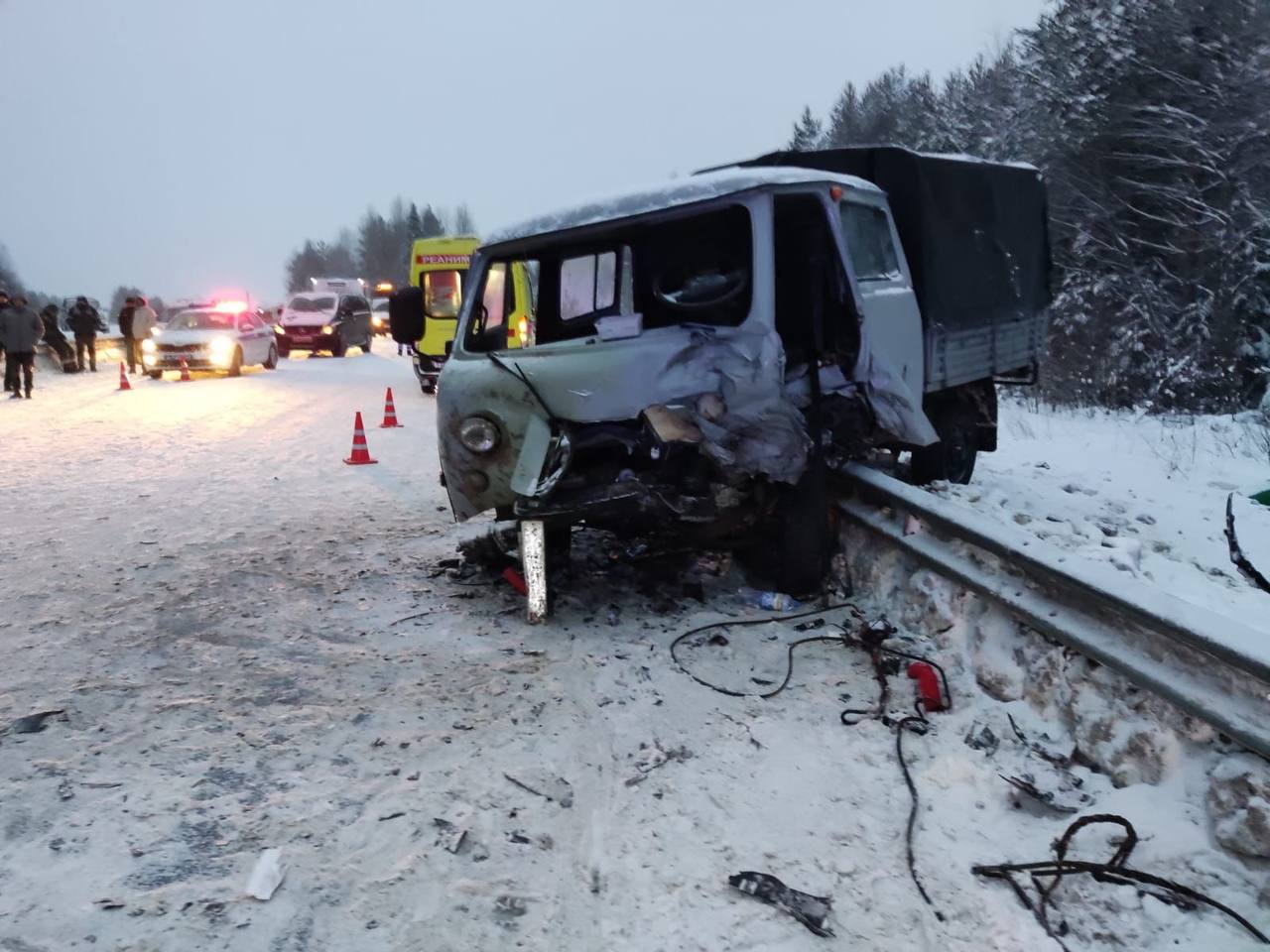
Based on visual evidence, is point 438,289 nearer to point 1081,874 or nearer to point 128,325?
point 128,325

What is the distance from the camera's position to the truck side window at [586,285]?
19.4 ft

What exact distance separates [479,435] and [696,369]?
4.01 feet

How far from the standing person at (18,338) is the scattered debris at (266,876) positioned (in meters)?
17.0

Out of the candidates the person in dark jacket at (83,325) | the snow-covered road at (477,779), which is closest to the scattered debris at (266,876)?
the snow-covered road at (477,779)

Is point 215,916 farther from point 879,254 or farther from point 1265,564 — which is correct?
point 1265,564

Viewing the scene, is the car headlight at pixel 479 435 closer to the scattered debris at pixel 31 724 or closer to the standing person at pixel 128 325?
the scattered debris at pixel 31 724

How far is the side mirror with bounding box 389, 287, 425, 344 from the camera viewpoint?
19.7 ft

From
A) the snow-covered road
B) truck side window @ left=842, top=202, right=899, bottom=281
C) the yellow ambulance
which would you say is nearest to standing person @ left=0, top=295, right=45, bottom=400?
the yellow ambulance

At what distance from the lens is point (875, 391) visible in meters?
5.11

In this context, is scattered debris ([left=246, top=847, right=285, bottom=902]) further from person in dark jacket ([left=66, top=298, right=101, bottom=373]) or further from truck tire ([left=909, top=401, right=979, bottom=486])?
person in dark jacket ([left=66, top=298, right=101, bottom=373])

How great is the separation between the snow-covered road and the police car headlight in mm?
16338

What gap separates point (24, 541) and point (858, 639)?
581 centimetres

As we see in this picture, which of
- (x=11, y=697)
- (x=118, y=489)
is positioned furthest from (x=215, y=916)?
(x=118, y=489)

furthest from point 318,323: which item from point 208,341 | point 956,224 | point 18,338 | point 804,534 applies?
point 804,534
